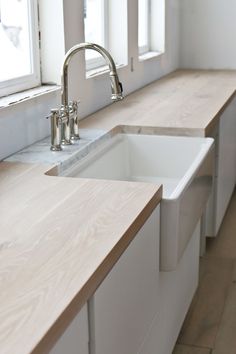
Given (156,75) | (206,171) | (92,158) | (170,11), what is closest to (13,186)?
(92,158)

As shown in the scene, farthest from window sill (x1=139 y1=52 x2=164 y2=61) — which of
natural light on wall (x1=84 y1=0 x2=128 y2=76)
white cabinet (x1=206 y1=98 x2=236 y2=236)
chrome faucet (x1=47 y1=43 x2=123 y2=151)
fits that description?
chrome faucet (x1=47 y1=43 x2=123 y2=151)

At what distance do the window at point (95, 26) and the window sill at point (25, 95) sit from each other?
744mm

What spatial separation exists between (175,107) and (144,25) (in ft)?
4.91

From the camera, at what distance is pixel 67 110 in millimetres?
2172

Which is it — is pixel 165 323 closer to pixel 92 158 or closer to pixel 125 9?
pixel 92 158

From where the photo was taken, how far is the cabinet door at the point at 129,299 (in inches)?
48.6

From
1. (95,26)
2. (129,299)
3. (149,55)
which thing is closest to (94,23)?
(95,26)

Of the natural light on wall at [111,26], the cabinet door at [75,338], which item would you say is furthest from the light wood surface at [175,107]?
the cabinet door at [75,338]

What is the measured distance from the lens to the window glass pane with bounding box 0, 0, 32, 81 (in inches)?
92.2

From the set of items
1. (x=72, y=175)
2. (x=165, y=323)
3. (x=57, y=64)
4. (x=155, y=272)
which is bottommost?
(x=165, y=323)

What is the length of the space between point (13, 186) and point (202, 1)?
10.8 feet

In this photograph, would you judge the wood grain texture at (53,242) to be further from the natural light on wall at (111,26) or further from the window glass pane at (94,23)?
the natural light on wall at (111,26)

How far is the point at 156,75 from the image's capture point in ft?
13.5

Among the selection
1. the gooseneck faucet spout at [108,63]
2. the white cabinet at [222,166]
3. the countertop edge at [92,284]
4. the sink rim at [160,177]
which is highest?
the gooseneck faucet spout at [108,63]
